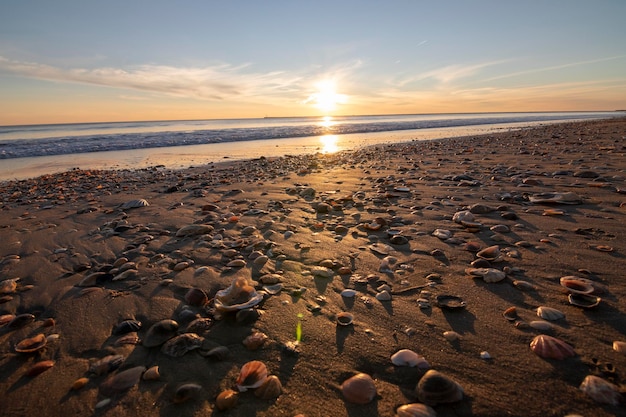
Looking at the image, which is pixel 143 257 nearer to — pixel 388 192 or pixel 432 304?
pixel 432 304

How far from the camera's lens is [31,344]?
1972mm

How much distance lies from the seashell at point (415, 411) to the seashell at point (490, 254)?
1792 millimetres

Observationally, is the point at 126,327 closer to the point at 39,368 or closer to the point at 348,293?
the point at 39,368

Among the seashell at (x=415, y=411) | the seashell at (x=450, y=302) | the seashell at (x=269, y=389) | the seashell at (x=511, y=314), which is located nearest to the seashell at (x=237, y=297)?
the seashell at (x=269, y=389)

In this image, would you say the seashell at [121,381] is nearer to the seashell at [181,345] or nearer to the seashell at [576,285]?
the seashell at [181,345]

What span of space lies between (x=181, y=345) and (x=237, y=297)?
1.73 feet

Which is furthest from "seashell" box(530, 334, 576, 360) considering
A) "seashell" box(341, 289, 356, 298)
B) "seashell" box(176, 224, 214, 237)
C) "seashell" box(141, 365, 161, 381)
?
"seashell" box(176, 224, 214, 237)

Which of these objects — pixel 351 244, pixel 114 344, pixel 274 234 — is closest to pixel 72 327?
pixel 114 344

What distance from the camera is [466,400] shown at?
1.47 metres

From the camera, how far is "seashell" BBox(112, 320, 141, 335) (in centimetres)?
211

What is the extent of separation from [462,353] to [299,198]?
421 centimetres

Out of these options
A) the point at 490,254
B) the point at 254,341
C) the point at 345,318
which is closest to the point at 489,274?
the point at 490,254

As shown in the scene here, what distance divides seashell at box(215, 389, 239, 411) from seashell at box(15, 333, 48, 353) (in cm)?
134

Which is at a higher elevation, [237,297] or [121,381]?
[237,297]
